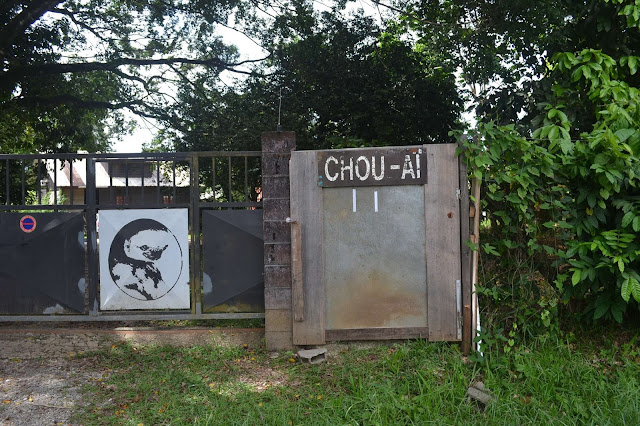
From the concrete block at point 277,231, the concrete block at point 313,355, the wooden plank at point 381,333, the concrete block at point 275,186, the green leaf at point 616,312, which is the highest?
the concrete block at point 275,186

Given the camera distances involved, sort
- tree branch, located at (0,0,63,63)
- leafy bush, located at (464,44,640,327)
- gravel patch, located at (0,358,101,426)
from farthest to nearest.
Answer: tree branch, located at (0,0,63,63)
leafy bush, located at (464,44,640,327)
gravel patch, located at (0,358,101,426)

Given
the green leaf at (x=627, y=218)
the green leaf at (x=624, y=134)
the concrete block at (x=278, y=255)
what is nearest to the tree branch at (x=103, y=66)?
the concrete block at (x=278, y=255)

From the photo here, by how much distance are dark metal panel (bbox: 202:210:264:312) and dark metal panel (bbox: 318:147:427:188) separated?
3.03 ft

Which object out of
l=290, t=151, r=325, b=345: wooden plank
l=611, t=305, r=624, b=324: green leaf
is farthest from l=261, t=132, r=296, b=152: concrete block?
l=611, t=305, r=624, b=324: green leaf

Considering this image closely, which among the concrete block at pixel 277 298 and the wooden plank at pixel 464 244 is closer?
the wooden plank at pixel 464 244

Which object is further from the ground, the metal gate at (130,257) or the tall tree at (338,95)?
the tall tree at (338,95)

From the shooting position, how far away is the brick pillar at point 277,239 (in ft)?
16.4

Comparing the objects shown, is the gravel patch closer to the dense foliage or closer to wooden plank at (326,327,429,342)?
wooden plank at (326,327,429,342)

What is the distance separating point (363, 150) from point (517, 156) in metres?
1.38

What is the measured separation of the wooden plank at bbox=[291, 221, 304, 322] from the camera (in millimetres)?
4863

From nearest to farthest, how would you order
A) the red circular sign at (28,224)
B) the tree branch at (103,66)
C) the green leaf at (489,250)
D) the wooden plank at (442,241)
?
1. the green leaf at (489,250)
2. the wooden plank at (442,241)
3. the red circular sign at (28,224)
4. the tree branch at (103,66)

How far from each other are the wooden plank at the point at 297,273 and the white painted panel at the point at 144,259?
47.2 inches

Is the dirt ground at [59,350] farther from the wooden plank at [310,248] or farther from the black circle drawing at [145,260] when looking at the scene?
the wooden plank at [310,248]

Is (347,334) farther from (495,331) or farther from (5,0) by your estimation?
(5,0)
